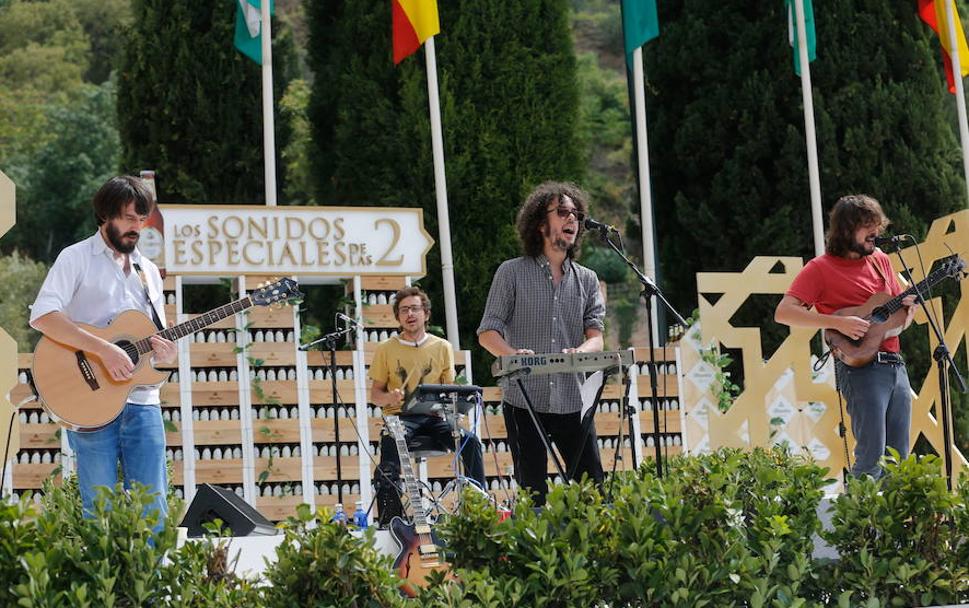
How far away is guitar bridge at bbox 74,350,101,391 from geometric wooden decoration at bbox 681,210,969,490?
16.4 feet

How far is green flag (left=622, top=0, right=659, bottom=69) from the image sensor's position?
38.9 feet

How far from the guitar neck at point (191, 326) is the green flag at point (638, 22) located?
687cm

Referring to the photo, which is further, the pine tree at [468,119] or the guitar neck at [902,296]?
the pine tree at [468,119]

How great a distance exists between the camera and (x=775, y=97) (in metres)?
14.2

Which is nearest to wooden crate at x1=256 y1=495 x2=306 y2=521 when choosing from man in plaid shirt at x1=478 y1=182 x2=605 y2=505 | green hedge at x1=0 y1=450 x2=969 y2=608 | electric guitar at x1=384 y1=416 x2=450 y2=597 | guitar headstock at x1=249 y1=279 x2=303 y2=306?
guitar headstock at x1=249 y1=279 x2=303 y2=306

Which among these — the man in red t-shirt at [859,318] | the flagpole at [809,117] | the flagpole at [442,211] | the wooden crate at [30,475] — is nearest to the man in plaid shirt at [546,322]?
the man in red t-shirt at [859,318]

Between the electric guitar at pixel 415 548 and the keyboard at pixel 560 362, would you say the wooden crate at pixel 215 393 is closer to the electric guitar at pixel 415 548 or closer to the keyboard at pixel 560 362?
the electric guitar at pixel 415 548

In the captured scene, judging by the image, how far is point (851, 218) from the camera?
5852 millimetres

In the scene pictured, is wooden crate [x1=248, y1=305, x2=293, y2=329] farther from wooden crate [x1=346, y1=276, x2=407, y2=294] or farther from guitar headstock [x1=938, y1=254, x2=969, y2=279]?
guitar headstock [x1=938, y1=254, x2=969, y2=279]

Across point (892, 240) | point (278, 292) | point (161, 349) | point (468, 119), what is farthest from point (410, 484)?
point (468, 119)

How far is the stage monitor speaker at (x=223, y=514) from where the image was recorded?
5.79 m

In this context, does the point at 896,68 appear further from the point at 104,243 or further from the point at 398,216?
the point at 104,243

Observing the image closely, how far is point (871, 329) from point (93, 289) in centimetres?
316

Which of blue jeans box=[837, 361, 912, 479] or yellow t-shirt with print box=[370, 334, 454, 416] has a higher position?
yellow t-shirt with print box=[370, 334, 454, 416]
